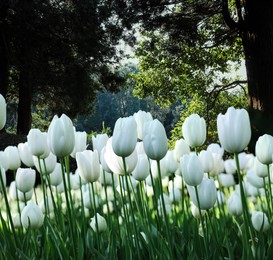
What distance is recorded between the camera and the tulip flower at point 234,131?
1192 mm

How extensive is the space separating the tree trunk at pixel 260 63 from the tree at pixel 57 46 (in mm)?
3871

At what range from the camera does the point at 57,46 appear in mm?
14234

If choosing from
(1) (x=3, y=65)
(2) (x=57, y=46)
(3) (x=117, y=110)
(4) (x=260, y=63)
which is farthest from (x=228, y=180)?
(3) (x=117, y=110)

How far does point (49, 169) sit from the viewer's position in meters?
1.86

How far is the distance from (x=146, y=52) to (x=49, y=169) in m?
12.4

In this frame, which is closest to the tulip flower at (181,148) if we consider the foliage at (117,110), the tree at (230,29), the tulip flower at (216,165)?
the tulip flower at (216,165)

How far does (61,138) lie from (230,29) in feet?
35.5

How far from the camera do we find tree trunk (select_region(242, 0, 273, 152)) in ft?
30.9

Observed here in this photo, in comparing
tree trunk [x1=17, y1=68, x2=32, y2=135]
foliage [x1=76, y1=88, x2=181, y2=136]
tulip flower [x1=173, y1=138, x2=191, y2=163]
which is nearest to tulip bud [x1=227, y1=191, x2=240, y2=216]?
tulip flower [x1=173, y1=138, x2=191, y2=163]

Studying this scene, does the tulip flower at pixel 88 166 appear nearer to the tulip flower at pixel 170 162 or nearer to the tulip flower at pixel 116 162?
the tulip flower at pixel 116 162

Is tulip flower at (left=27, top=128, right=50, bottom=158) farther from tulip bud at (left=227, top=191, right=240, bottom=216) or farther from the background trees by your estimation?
the background trees

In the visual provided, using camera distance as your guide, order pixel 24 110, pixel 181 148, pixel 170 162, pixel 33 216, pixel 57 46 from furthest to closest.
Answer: pixel 24 110, pixel 57 46, pixel 170 162, pixel 181 148, pixel 33 216

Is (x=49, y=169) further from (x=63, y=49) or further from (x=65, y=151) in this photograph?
(x=63, y=49)

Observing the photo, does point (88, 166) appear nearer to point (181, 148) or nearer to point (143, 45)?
point (181, 148)
